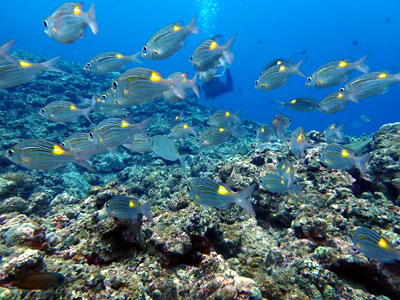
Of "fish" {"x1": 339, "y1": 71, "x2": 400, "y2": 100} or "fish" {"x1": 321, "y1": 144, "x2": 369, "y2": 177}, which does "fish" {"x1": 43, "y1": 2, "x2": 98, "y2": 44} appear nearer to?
"fish" {"x1": 321, "y1": 144, "x2": 369, "y2": 177}

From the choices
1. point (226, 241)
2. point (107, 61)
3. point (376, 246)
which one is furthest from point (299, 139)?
point (107, 61)

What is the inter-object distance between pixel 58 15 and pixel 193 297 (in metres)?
5.06

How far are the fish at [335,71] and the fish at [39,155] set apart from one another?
5.06 meters

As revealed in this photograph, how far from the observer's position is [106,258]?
304 cm

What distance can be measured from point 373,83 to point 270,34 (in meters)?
157

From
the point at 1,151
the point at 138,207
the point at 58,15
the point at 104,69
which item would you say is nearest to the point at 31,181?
the point at 1,151

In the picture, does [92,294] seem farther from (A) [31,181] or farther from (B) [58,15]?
(A) [31,181]

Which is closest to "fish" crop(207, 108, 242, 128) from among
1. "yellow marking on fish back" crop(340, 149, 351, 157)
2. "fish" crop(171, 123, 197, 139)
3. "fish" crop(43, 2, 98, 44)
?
"fish" crop(171, 123, 197, 139)

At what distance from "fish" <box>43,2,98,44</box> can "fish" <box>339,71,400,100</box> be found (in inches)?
219

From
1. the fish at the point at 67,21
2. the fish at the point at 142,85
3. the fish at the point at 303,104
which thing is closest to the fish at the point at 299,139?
the fish at the point at 303,104

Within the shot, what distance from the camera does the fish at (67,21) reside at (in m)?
3.95

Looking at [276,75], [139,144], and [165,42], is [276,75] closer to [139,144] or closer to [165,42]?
[165,42]

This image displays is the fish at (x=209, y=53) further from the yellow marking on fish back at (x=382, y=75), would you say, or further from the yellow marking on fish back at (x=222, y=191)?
the yellow marking on fish back at (x=382, y=75)

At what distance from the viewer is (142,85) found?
12.0ft
